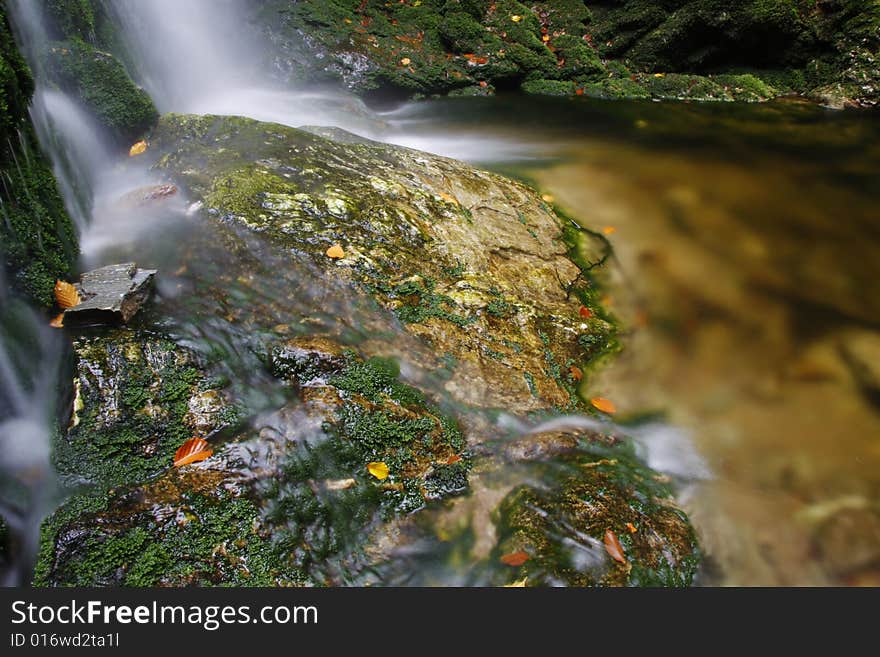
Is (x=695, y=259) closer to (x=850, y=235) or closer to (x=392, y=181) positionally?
(x=850, y=235)

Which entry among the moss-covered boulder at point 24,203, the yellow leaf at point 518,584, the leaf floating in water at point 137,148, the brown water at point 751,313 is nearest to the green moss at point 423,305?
the brown water at point 751,313

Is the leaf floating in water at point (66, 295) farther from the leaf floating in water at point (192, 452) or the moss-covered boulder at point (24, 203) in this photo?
the leaf floating in water at point (192, 452)

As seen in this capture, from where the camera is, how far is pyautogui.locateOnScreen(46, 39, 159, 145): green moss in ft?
16.8

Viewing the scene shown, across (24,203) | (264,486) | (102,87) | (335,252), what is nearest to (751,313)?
(335,252)

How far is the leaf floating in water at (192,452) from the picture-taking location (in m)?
2.86

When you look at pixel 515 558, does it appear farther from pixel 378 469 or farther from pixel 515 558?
pixel 378 469

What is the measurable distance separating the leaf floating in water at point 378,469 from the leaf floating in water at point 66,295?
227 centimetres

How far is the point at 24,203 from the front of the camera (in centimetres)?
350

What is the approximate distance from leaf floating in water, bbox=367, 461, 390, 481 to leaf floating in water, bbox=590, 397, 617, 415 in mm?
1629

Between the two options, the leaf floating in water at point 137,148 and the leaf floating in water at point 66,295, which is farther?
the leaf floating in water at point 137,148

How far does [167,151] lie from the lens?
5312 mm

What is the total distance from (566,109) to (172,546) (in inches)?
380

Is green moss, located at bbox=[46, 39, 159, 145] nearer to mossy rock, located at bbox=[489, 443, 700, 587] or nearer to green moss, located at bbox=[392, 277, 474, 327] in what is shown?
green moss, located at bbox=[392, 277, 474, 327]

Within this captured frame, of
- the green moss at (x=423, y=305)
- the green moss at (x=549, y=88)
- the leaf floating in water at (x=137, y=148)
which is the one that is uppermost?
the leaf floating in water at (x=137, y=148)
